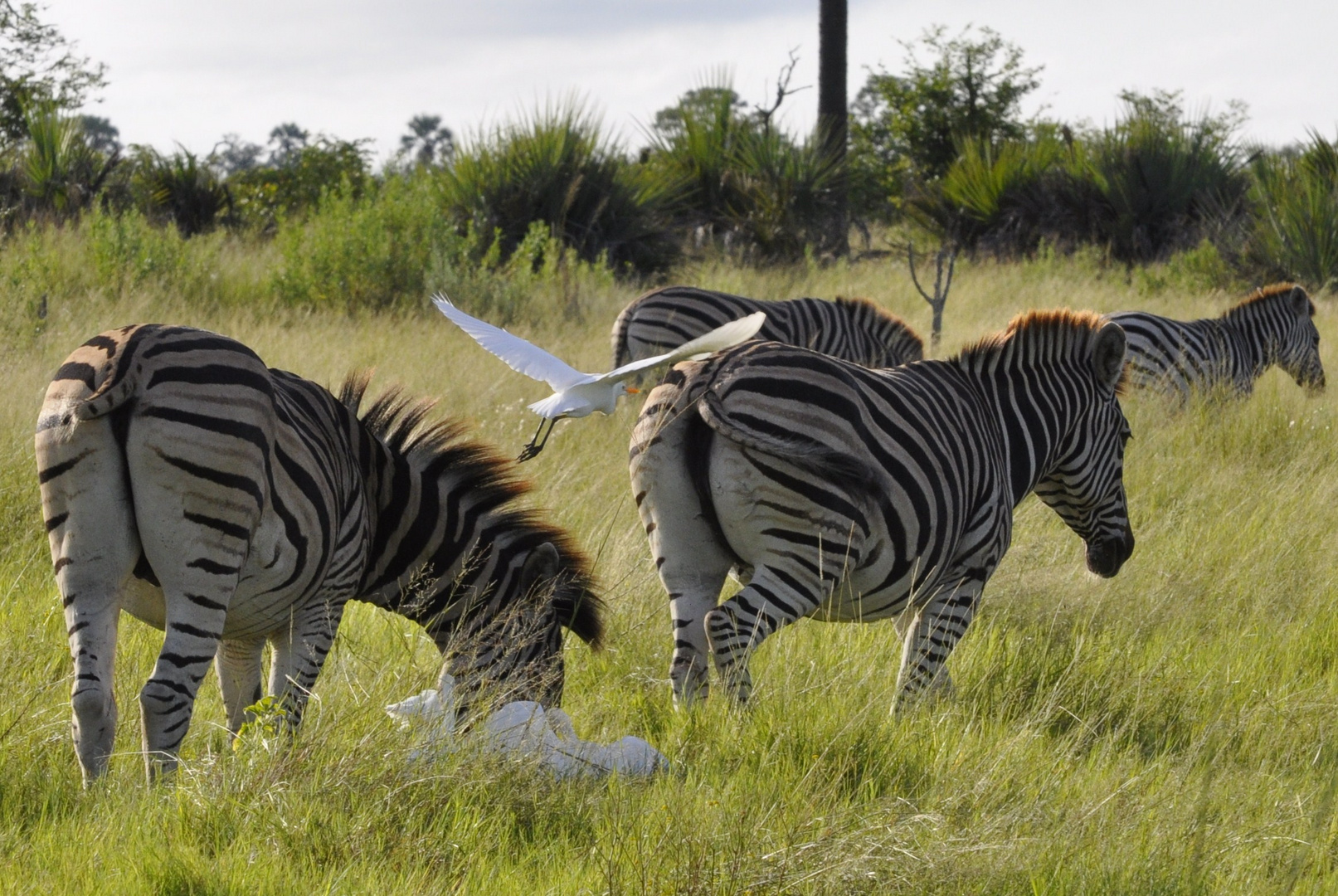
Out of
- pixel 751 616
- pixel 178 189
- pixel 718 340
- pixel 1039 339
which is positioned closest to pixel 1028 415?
pixel 1039 339

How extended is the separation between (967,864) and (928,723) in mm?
1166

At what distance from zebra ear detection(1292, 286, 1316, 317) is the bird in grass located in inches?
292

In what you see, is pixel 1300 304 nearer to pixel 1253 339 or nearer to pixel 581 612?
pixel 1253 339

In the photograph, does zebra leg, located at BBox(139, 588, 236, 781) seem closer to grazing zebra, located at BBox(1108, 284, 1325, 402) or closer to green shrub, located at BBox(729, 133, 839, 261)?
grazing zebra, located at BBox(1108, 284, 1325, 402)

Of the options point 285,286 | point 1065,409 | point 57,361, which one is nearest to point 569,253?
point 285,286

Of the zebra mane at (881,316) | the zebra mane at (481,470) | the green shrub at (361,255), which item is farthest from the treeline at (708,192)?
the zebra mane at (481,470)

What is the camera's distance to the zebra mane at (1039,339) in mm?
4711

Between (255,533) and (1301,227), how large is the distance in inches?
613

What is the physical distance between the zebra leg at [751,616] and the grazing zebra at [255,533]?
1.75ft

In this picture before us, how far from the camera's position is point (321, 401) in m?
3.84

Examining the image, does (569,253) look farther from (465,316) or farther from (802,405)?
(802,405)

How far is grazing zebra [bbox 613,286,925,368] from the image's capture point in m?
9.30

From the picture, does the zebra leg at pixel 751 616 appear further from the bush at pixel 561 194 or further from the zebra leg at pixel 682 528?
the bush at pixel 561 194

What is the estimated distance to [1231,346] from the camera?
970cm
